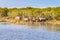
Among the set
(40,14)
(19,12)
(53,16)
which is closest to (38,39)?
(53,16)

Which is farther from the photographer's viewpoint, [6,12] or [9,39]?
[6,12]

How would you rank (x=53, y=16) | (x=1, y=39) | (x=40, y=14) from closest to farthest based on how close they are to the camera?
(x=1, y=39)
(x=53, y=16)
(x=40, y=14)

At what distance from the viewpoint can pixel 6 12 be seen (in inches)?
2798

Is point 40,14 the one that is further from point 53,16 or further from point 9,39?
point 9,39

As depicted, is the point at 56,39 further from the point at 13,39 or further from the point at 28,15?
the point at 28,15

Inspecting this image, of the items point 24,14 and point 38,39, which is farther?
point 24,14

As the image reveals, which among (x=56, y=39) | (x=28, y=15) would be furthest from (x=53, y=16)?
(x=56, y=39)

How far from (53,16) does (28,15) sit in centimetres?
847

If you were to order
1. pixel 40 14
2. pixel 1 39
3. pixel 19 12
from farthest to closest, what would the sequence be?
pixel 19 12, pixel 40 14, pixel 1 39

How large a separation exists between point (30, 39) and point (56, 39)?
250 centimetres

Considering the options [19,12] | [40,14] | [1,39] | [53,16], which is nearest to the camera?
[1,39]

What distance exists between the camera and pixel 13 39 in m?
19.6

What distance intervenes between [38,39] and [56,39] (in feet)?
5.72

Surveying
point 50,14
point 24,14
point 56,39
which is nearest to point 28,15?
point 24,14
